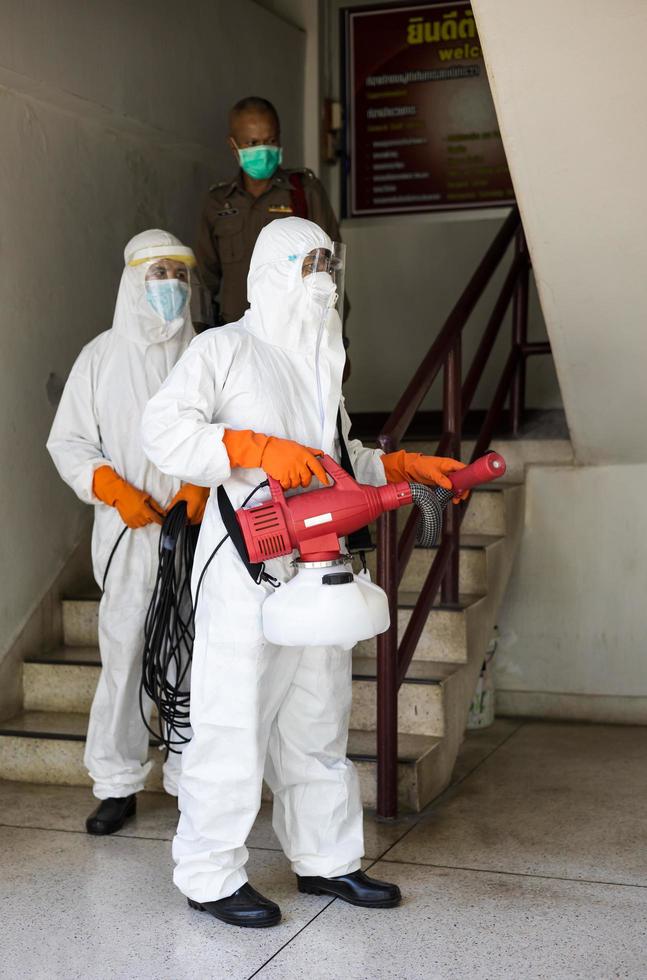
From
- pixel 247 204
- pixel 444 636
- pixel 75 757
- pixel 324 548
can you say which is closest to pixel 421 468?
pixel 324 548

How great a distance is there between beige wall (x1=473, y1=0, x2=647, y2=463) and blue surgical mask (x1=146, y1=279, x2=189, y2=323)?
994 millimetres

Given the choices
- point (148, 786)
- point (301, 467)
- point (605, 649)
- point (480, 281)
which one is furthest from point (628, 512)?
point (301, 467)

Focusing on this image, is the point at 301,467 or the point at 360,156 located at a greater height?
the point at 360,156

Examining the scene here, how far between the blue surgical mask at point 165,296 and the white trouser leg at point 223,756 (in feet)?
3.47

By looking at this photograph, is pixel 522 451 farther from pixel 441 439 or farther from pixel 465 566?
pixel 441 439

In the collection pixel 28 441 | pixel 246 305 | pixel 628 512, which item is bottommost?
pixel 628 512

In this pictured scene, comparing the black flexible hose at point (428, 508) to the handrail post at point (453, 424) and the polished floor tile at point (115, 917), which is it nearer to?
the polished floor tile at point (115, 917)

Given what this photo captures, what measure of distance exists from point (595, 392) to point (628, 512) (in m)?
0.60

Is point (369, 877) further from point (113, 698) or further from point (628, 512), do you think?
point (628, 512)

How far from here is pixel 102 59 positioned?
4238mm

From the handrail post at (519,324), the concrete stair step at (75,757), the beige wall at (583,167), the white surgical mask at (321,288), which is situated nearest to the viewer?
the white surgical mask at (321,288)

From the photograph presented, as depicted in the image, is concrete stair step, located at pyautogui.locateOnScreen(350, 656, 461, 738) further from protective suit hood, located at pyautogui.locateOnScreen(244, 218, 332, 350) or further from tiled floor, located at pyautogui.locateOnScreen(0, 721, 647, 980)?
protective suit hood, located at pyautogui.locateOnScreen(244, 218, 332, 350)

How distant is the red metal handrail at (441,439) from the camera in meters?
3.26

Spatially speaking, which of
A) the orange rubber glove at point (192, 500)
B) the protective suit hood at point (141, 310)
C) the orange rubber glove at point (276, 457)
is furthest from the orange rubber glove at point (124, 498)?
the orange rubber glove at point (276, 457)
